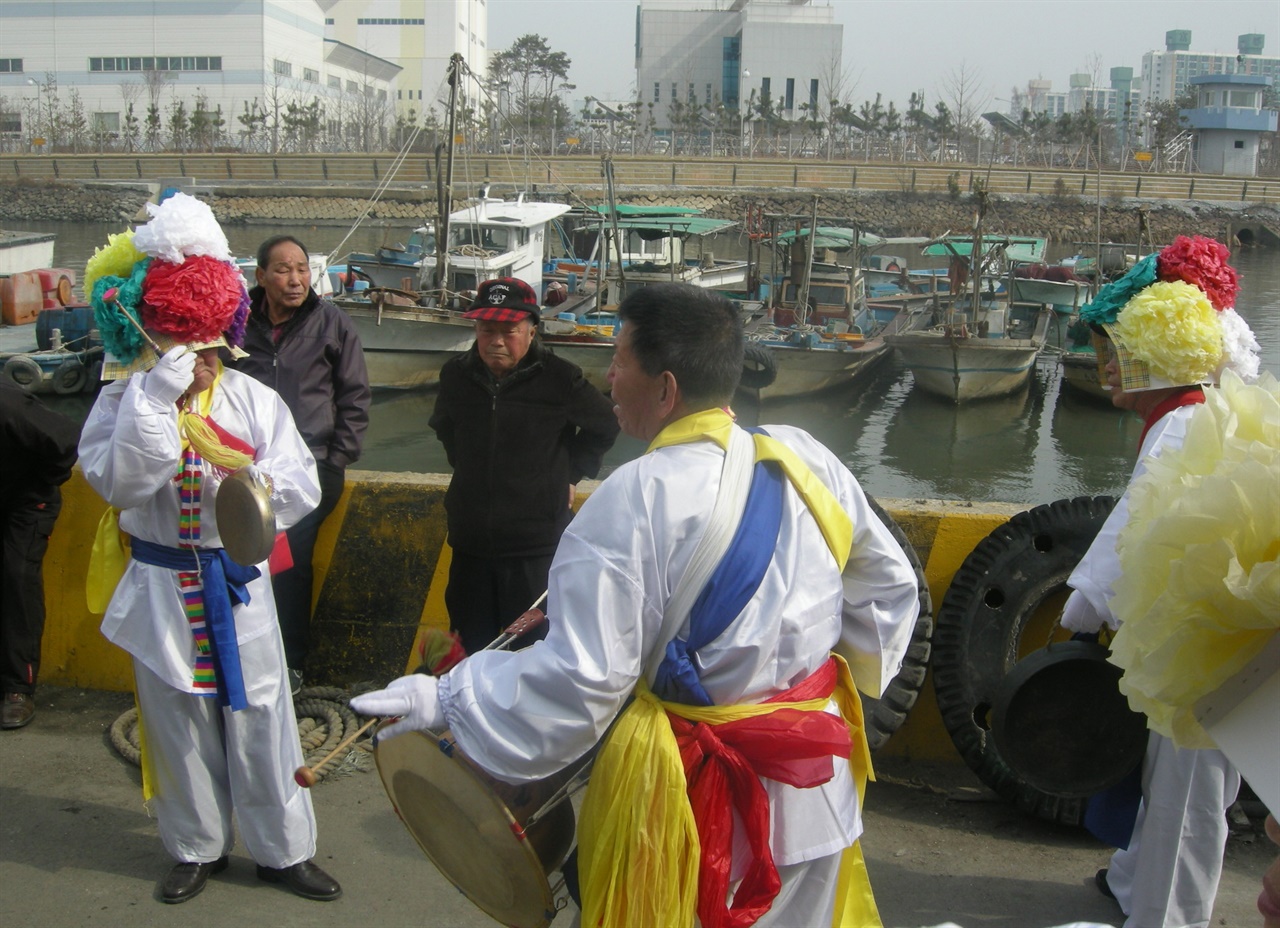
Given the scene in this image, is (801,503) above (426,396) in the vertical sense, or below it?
above

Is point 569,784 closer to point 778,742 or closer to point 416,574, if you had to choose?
point 778,742

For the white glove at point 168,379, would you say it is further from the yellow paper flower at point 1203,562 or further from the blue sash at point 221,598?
the yellow paper flower at point 1203,562

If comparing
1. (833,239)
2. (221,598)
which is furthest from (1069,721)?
(833,239)

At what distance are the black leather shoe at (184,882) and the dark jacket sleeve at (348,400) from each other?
162 centimetres

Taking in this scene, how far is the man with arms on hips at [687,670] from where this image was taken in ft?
6.96

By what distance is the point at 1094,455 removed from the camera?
66.3 ft

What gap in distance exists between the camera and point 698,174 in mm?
56344

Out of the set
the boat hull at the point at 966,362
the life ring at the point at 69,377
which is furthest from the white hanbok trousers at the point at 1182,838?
the life ring at the point at 69,377

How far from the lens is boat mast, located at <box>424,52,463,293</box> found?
18.8 metres

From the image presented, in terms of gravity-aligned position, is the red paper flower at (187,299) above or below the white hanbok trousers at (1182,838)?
above

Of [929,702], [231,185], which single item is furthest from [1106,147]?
[929,702]

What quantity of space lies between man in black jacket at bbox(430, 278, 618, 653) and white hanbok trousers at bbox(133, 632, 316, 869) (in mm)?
696

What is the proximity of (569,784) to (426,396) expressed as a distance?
19.9 m

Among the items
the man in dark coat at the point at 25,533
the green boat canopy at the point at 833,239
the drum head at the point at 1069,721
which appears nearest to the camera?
the drum head at the point at 1069,721
